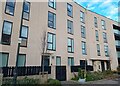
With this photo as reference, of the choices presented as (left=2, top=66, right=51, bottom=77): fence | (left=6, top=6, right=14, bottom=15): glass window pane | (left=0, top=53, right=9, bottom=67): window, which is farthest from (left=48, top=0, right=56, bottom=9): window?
(left=0, top=53, right=9, bottom=67): window

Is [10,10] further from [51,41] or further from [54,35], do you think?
[54,35]

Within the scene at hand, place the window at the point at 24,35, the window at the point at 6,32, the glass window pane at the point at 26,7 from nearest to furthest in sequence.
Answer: the window at the point at 6,32 < the window at the point at 24,35 < the glass window pane at the point at 26,7

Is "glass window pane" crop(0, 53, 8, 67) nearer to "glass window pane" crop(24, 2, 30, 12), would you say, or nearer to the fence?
the fence

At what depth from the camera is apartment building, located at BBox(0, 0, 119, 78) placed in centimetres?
1487

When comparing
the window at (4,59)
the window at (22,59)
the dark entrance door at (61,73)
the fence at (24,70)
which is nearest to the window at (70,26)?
the dark entrance door at (61,73)

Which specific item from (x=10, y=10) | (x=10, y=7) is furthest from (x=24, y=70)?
(x=10, y=7)

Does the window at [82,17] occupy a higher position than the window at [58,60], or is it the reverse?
the window at [82,17]

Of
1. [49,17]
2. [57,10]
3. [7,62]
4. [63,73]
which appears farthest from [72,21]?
[7,62]

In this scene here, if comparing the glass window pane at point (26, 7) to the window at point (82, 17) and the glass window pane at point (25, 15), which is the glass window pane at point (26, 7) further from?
the window at point (82, 17)

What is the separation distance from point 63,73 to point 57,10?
9316 mm

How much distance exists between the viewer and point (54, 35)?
19328 mm

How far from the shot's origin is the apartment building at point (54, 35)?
14.9 meters

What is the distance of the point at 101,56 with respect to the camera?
27.6m

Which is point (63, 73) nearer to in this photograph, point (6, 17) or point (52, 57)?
point (52, 57)
